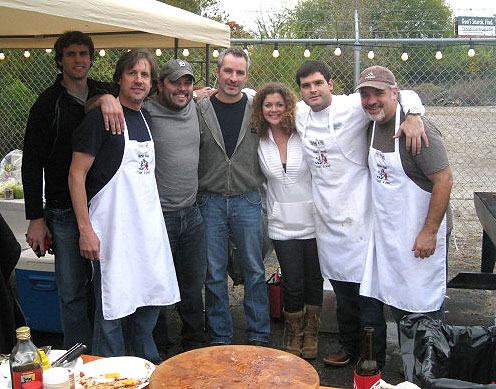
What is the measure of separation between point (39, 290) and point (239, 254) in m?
1.51

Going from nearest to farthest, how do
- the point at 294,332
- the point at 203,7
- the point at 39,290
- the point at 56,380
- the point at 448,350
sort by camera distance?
the point at 56,380 < the point at 448,350 < the point at 294,332 < the point at 39,290 < the point at 203,7

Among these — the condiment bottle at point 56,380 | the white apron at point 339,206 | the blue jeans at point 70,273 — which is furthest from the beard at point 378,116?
the condiment bottle at point 56,380

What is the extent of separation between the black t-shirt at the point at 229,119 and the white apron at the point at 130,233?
63cm

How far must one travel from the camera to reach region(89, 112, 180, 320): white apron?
3254 mm

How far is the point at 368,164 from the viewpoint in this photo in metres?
3.66

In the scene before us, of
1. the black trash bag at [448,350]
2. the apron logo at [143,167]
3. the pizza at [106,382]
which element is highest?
the apron logo at [143,167]

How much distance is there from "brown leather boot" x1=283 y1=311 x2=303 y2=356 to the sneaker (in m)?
0.21

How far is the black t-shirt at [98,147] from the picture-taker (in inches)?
124

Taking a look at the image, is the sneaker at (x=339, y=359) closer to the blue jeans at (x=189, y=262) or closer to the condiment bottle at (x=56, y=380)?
the blue jeans at (x=189, y=262)

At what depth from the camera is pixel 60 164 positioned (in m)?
3.40

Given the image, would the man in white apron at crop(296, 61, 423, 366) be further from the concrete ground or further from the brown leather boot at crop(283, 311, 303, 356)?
the brown leather boot at crop(283, 311, 303, 356)

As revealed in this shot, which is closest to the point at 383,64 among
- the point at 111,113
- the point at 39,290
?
the point at 39,290

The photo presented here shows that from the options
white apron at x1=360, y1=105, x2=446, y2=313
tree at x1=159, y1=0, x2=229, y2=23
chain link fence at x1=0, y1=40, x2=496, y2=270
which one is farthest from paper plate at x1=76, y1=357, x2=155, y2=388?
tree at x1=159, y1=0, x2=229, y2=23

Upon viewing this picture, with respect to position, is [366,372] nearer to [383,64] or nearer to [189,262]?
[189,262]
